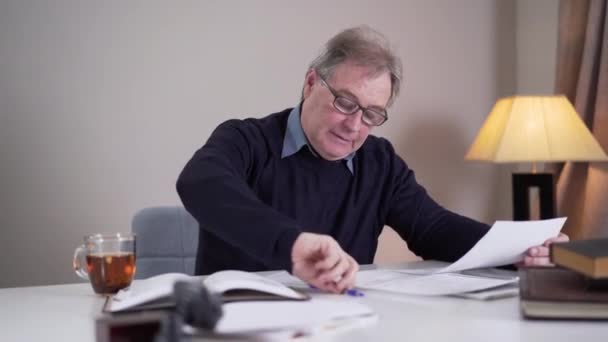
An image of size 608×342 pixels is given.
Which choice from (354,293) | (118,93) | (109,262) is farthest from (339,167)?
(118,93)

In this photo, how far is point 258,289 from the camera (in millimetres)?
1025

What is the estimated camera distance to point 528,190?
2.58m

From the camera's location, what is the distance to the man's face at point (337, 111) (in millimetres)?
1665

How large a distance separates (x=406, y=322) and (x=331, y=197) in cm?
82

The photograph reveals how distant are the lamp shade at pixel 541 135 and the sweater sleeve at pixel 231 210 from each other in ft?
4.10

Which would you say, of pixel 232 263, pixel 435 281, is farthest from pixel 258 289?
pixel 232 263

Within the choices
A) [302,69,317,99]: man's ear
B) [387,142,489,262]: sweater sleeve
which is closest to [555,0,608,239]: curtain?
[387,142,489,262]: sweater sleeve

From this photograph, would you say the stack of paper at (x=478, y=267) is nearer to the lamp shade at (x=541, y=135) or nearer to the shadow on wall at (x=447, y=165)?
the lamp shade at (x=541, y=135)

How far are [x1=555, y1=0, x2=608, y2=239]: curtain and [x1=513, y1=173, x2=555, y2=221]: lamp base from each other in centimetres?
22

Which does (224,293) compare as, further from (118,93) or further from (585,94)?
(585,94)

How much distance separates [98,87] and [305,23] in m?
0.85

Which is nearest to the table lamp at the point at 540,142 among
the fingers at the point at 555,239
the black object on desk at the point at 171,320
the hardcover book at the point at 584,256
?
the fingers at the point at 555,239

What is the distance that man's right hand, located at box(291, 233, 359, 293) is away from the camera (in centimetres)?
111

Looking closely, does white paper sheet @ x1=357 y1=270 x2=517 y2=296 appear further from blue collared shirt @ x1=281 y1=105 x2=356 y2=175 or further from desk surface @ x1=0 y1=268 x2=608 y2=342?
blue collared shirt @ x1=281 y1=105 x2=356 y2=175
